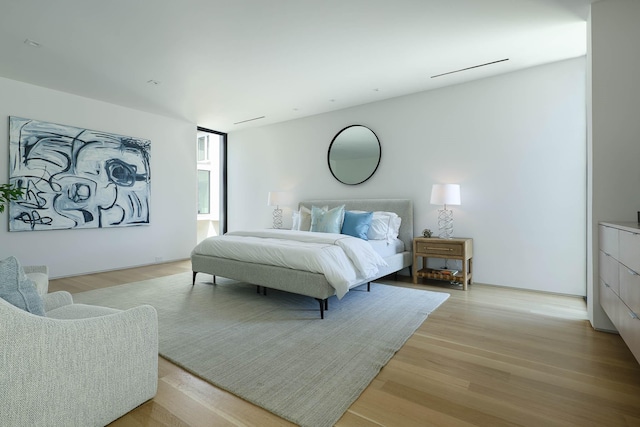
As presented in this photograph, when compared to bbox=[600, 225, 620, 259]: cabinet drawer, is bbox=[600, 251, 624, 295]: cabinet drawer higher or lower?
lower

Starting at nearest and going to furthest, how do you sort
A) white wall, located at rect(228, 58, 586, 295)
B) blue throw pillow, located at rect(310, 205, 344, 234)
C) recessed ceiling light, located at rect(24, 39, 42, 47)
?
recessed ceiling light, located at rect(24, 39, 42, 47)
white wall, located at rect(228, 58, 586, 295)
blue throw pillow, located at rect(310, 205, 344, 234)

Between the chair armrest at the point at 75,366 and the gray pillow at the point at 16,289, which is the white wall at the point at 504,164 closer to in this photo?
the chair armrest at the point at 75,366

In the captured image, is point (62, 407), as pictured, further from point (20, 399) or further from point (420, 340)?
point (420, 340)

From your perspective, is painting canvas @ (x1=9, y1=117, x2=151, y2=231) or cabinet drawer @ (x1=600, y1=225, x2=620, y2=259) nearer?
cabinet drawer @ (x1=600, y1=225, x2=620, y2=259)

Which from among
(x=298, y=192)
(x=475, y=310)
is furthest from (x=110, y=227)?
(x=475, y=310)

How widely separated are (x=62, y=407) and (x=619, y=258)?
3100 mm

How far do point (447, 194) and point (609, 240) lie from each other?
180cm

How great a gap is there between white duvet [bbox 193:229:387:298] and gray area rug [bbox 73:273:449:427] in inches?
14.6

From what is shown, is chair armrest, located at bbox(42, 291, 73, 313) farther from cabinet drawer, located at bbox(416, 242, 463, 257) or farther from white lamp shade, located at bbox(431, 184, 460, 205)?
white lamp shade, located at bbox(431, 184, 460, 205)

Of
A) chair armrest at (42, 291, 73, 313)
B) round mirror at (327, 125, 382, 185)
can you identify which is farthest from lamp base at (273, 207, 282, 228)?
chair armrest at (42, 291, 73, 313)

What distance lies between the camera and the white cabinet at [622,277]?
5.70ft

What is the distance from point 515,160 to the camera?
12.6 feet

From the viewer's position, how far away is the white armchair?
45.4 inches

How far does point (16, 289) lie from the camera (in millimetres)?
1322
